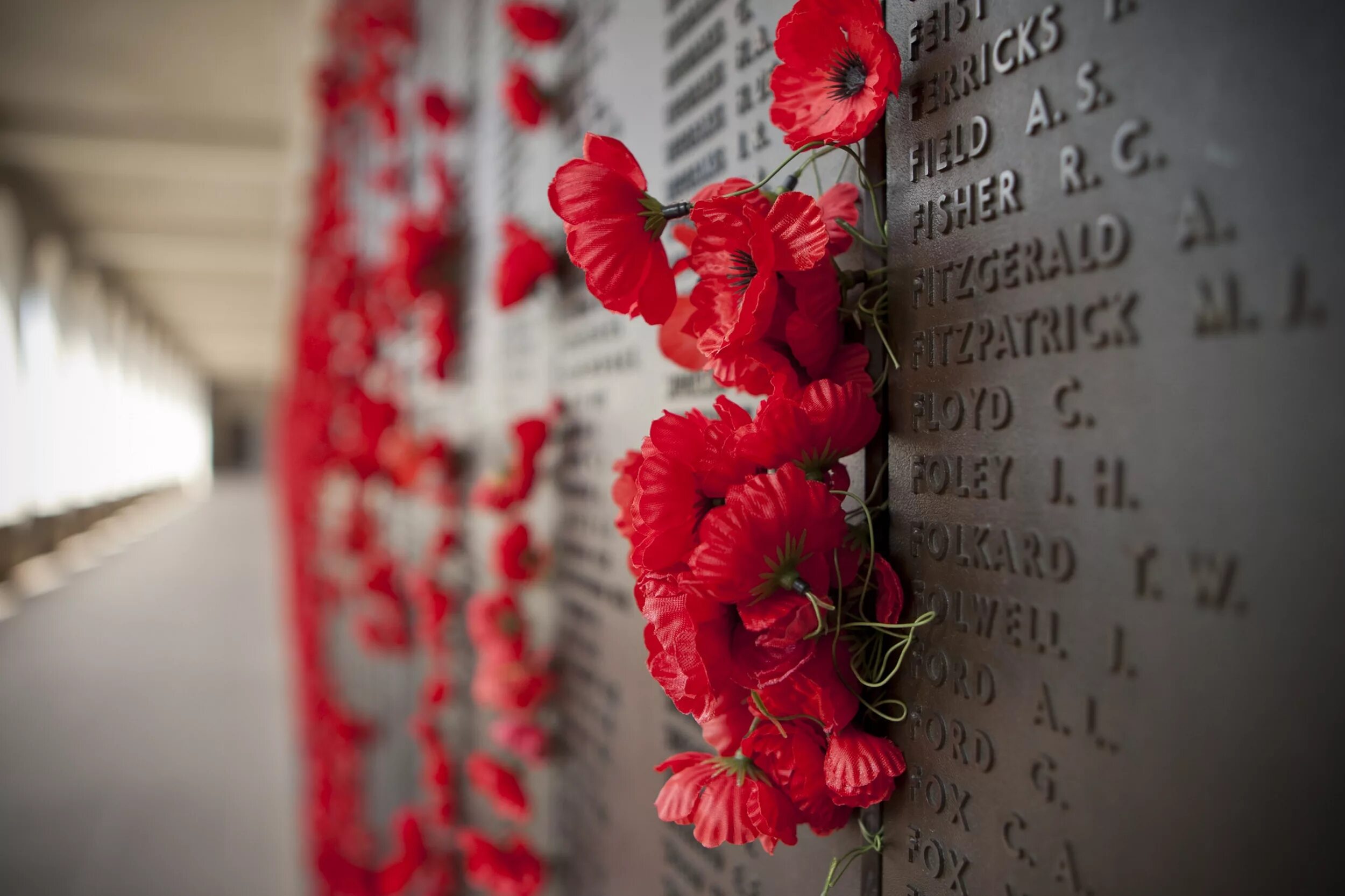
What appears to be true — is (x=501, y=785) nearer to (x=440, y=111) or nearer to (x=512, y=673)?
(x=512, y=673)

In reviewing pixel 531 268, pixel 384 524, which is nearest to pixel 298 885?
pixel 384 524

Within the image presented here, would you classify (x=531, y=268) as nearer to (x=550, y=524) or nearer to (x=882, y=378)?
(x=550, y=524)

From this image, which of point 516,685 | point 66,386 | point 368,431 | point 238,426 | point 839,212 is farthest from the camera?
point 238,426

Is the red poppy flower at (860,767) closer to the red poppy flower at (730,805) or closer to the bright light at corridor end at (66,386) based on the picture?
the red poppy flower at (730,805)

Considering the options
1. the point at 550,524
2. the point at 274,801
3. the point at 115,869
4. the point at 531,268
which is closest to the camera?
the point at 531,268

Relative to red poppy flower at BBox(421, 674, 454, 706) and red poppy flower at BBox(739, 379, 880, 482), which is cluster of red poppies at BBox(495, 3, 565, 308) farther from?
red poppy flower at BBox(421, 674, 454, 706)

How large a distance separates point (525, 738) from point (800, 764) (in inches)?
46.8

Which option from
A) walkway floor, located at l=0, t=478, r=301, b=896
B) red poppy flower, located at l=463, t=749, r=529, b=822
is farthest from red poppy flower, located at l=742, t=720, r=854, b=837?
walkway floor, located at l=0, t=478, r=301, b=896

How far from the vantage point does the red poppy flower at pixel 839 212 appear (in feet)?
2.86

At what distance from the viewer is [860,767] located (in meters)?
0.79

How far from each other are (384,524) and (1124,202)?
138 inches

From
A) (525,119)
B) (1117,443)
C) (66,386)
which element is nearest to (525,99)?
(525,119)

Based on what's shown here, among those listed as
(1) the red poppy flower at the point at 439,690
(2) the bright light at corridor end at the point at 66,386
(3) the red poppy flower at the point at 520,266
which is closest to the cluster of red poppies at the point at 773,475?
(3) the red poppy flower at the point at 520,266

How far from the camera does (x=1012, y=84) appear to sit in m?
0.72
